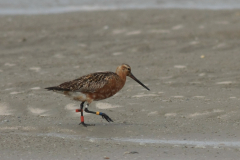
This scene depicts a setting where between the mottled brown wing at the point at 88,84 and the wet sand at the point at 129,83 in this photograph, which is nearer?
the wet sand at the point at 129,83

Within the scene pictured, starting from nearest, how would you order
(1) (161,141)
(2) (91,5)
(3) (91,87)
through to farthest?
(1) (161,141) → (3) (91,87) → (2) (91,5)

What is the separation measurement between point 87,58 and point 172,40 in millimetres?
2412

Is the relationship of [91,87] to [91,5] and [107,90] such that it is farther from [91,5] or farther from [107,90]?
[91,5]

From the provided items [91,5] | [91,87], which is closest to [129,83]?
[91,87]

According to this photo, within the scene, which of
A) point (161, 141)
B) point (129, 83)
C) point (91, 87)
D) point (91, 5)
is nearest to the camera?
point (161, 141)

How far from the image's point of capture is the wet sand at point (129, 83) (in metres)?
6.56

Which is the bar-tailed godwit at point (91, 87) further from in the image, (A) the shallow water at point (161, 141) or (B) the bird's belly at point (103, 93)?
(A) the shallow water at point (161, 141)

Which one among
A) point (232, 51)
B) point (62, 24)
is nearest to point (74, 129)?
point (232, 51)

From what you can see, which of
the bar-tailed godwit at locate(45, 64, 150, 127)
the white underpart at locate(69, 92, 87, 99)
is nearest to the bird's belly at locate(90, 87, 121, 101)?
the bar-tailed godwit at locate(45, 64, 150, 127)

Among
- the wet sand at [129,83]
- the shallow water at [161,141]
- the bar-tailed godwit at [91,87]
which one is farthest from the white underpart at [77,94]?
the shallow water at [161,141]

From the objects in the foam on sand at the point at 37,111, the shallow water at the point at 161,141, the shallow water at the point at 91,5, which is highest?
the shallow water at the point at 91,5

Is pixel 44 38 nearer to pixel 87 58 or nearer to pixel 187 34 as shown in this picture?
pixel 87 58

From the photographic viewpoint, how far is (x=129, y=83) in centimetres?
1029

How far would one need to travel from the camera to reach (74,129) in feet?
24.0
